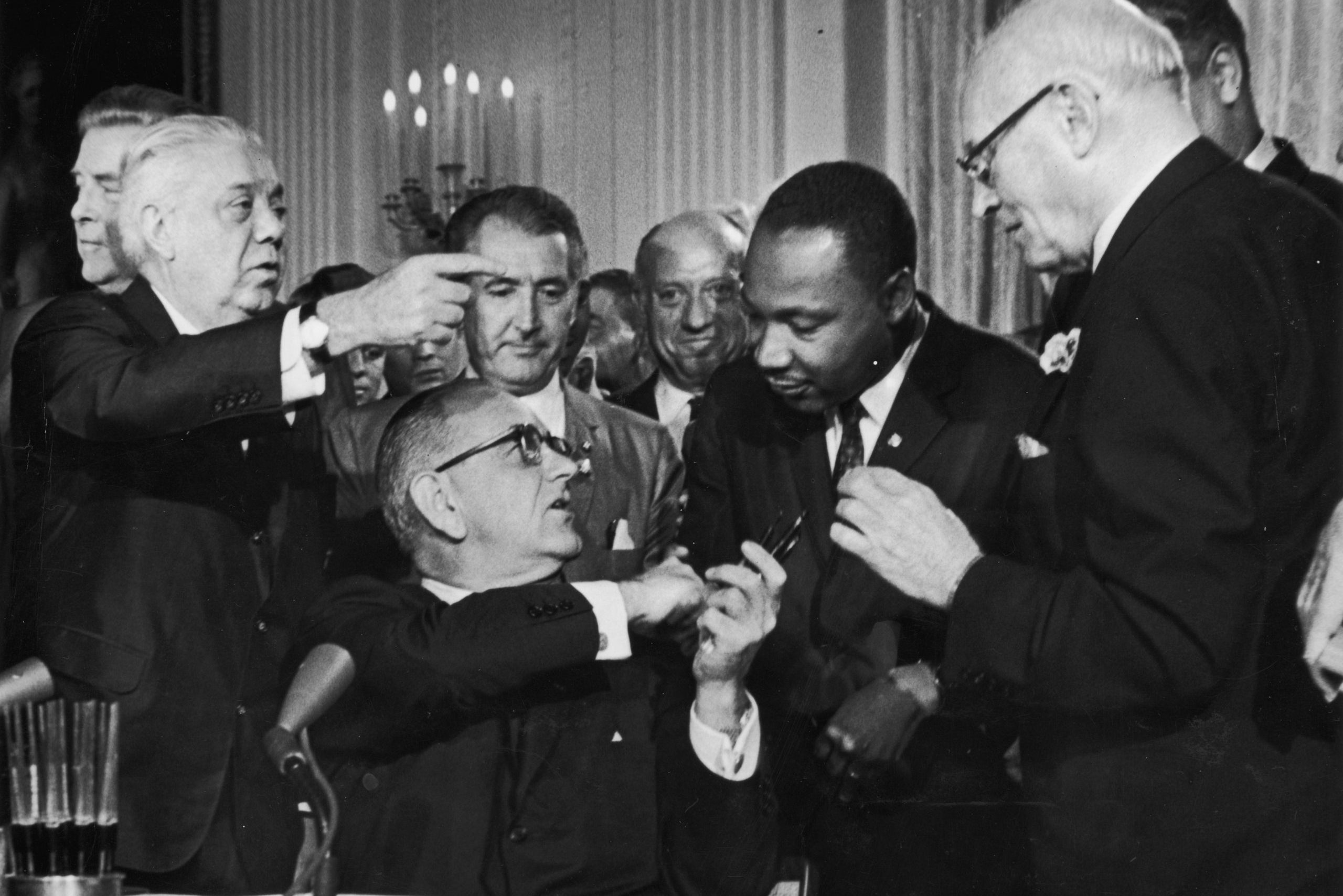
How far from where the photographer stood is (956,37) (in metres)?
2.81

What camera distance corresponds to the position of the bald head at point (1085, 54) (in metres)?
2.41

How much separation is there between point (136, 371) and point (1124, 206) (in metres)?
1.77

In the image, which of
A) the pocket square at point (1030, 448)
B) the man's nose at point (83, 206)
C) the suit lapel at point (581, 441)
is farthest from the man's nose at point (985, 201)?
the man's nose at point (83, 206)

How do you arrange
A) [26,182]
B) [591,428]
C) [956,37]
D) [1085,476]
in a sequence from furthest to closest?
[26,182] < [591,428] < [956,37] < [1085,476]

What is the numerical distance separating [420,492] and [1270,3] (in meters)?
1.76

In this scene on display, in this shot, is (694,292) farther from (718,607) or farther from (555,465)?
(718,607)

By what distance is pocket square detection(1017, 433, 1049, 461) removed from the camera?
8.29ft

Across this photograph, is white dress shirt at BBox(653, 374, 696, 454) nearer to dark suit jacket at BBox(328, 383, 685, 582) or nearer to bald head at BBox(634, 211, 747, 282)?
dark suit jacket at BBox(328, 383, 685, 582)

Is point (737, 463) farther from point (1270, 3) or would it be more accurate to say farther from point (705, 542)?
point (1270, 3)

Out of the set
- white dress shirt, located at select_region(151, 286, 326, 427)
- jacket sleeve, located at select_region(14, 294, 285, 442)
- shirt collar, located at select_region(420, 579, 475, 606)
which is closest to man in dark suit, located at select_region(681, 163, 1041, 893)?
shirt collar, located at select_region(420, 579, 475, 606)

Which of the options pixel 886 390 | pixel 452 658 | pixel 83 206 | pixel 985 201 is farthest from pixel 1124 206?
pixel 83 206

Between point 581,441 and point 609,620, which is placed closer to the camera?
point 609,620

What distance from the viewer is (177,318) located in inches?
115

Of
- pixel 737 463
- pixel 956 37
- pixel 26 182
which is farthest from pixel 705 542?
pixel 26 182
